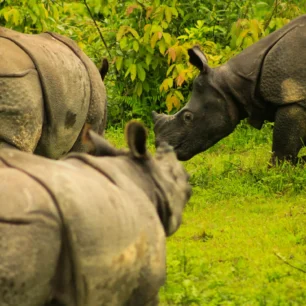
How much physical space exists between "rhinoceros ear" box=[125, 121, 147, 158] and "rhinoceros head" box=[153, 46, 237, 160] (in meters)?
5.84

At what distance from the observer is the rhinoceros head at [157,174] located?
408 cm

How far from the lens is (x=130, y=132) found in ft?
13.2

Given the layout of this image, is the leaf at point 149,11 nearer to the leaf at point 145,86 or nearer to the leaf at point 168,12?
the leaf at point 168,12

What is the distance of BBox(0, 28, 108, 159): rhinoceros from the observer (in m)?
6.80

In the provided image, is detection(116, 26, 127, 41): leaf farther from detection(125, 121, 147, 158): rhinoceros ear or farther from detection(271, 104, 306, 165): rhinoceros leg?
detection(125, 121, 147, 158): rhinoceros ear

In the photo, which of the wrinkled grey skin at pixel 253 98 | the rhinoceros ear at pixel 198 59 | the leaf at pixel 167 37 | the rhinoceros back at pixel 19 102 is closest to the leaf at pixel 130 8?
the leaf at pixel 167 37

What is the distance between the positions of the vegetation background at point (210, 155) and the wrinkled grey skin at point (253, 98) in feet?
1.00

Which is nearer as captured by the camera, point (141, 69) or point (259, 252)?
point (259, 252)

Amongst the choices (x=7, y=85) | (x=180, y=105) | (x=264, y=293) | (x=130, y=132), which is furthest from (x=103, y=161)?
(x=180, y=105)

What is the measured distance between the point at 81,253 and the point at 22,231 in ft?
0.71

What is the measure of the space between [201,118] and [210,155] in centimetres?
144

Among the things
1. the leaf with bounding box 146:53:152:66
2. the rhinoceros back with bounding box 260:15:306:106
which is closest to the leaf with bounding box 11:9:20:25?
the rhinoceros back with bounding box 260:15:306:106

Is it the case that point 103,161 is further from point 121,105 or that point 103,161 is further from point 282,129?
point 121,105

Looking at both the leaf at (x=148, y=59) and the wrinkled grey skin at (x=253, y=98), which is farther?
the leaf at (x=148, y=59)
